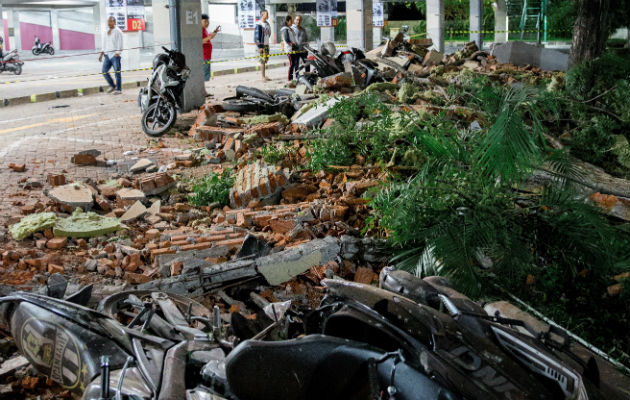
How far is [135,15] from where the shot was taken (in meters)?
18.2

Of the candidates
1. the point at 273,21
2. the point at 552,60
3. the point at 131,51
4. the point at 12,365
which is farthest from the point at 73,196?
the point at 273,21

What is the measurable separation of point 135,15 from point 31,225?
13.0m

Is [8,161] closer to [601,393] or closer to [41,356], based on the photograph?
[41,356]

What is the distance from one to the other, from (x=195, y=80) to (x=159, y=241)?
7.66 meters

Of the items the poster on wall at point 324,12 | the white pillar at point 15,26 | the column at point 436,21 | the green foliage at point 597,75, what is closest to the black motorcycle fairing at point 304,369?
the green foliage at point 597,75

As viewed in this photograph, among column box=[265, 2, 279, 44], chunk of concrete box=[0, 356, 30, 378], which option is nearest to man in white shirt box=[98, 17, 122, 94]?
chunk of concrete box=[0, 356, 30, 378]

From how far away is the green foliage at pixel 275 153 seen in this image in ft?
28.3

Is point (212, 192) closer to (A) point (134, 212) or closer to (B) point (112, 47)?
(A) point (134, 212)

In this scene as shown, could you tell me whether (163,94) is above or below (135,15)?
below

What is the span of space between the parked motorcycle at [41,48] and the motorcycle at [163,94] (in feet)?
78.0

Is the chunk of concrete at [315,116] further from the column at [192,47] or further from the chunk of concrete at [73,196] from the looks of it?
the chunk of concrete at [73,196]

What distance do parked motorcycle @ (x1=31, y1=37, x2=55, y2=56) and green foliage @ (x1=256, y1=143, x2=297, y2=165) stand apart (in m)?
27.2

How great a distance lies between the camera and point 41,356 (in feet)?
11.7

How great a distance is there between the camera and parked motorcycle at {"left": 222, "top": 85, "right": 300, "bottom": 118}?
12164 mm
